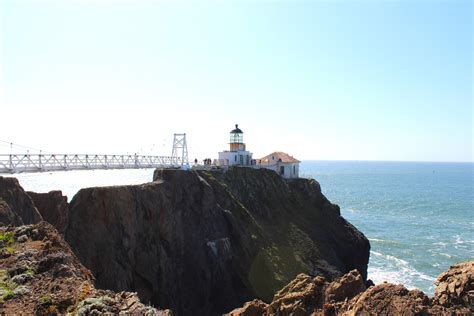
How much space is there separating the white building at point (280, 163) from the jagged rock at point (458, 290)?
152ft

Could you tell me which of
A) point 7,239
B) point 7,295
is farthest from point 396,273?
point 7,295

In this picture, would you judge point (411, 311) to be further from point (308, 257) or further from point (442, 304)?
point (308, 257)

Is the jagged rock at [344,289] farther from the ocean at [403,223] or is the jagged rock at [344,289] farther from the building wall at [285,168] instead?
the building wall at [285,168]

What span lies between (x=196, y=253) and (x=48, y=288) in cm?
2569

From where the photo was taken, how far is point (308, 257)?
45.2 meters

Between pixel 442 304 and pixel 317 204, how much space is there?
44744 millimetres

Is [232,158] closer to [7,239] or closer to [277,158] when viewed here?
[277,158]

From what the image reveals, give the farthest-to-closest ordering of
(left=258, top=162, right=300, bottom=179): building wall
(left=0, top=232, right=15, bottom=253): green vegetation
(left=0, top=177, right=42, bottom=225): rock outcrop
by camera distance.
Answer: (left=258, top=162, right=300, bottom=179): building wall
(left=0, top=177, right=42, bottom=225): rock outcrop
(left=0, top=232, right=15, bottom=253): green vegetation

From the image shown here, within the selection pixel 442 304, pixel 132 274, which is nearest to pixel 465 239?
pixel 132 274

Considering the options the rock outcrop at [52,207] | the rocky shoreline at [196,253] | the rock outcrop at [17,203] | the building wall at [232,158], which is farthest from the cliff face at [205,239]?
the building wall at [232,158]

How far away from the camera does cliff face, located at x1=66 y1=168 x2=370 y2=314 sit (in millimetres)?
33094

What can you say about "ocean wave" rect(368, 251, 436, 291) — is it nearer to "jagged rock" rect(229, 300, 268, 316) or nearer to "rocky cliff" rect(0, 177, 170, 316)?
"jagged rock" rect(229, 300, 268, 316)

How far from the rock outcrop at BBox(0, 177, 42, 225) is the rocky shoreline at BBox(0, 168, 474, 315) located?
9cm

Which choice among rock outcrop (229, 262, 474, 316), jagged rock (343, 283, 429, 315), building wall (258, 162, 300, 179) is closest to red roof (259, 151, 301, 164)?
building wall (258, 162, 300, 179)
